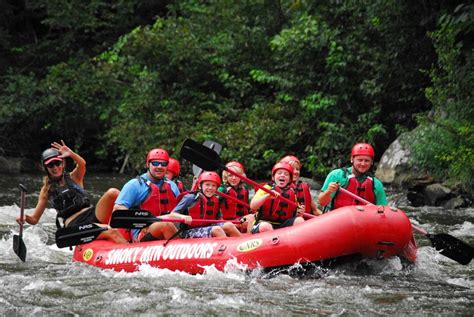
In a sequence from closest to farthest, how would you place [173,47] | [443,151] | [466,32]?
[466,32] < [443,151] < [173,47]

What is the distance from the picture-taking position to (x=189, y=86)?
19344mm

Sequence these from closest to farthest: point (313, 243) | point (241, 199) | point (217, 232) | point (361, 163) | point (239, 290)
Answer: point (239, 290), point (313, 243), point (217, 232), point (361, 163), point (241, 199)

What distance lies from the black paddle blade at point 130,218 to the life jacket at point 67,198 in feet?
2.71

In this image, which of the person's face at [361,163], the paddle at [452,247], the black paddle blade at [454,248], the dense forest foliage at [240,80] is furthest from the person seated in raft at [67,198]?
the dense forest foliage at [240,80]

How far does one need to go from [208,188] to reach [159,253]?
77 centimetres

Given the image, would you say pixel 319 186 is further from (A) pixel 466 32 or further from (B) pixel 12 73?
(B) pixel 12 73

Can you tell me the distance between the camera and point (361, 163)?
311 inches

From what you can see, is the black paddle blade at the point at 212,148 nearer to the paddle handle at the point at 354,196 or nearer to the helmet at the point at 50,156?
the helmet at the point at 50,156

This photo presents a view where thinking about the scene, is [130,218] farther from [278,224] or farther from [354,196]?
[354,196]

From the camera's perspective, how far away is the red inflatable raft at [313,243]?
22.1 ft

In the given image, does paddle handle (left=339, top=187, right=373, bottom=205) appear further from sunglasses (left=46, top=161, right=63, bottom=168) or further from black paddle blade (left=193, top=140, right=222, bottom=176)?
sunglasses (left=46, top=161, right=63, bottom=168)

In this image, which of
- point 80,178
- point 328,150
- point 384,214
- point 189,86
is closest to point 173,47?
point 189,86

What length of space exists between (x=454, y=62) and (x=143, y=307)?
8753 millimetres

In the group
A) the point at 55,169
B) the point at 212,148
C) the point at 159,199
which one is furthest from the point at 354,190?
the point at 55,169
